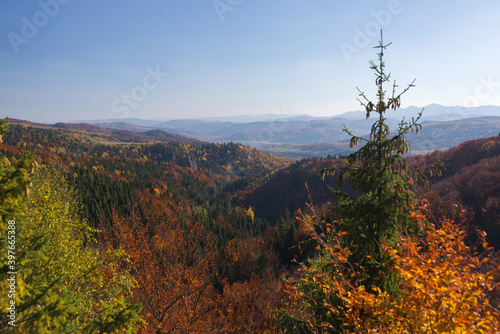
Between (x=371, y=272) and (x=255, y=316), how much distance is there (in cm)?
1870

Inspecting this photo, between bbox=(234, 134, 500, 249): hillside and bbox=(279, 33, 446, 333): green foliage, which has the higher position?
bbox=(279, 33, 446, 333): green foliage

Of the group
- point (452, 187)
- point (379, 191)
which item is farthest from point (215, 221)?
point (379, 191)

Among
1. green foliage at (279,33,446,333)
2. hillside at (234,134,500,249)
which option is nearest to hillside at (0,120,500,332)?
hillside at (234,134,500,249)

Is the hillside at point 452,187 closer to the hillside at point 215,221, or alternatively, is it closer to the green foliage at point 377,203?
the hillside at point 215,221

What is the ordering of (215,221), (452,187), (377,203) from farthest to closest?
(215,221) → (452,187) → (377,203)

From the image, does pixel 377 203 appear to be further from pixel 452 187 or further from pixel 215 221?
pixel 215 221

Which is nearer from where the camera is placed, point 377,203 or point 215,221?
point 377,203

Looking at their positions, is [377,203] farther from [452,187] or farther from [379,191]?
[452,187]

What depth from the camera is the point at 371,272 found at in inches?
320

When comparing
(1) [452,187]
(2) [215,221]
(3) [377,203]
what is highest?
(3) [377,203]

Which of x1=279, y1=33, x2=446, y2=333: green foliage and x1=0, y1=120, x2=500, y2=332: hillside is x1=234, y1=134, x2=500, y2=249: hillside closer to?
x1=0, y1=120, x2=500, y2=332: hillside

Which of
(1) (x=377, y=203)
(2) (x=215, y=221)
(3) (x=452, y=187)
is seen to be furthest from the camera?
(2) (x=215, y=221)

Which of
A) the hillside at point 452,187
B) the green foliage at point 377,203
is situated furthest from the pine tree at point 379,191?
the hillside at point 452,187

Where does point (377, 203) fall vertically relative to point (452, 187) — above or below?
above
